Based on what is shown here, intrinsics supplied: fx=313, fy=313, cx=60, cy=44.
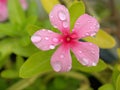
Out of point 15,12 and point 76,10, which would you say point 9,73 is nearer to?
point 15,12

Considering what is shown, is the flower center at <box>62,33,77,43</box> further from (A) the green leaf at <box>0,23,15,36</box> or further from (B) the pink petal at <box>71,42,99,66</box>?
(A) the green leaf at <box>0,23,15,36</box>

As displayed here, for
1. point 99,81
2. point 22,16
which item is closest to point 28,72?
point 22,16

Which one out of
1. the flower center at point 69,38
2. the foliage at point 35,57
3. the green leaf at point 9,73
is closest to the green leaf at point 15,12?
the foliage at point 35,57

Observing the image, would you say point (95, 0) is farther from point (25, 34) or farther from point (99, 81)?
point (25, 34)

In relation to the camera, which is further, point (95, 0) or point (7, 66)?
point (95, 0)

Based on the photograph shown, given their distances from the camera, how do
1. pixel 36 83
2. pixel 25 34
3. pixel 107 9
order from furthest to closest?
pixel 107 9
pixel 36 83
pixel 25 34

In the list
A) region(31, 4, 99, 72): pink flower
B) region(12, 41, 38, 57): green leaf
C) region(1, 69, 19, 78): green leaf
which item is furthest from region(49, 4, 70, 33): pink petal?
region(1, 69, 19, 78): green leaf

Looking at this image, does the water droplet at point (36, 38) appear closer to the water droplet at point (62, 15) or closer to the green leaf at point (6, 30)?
the water droplet at point (62, 15)
